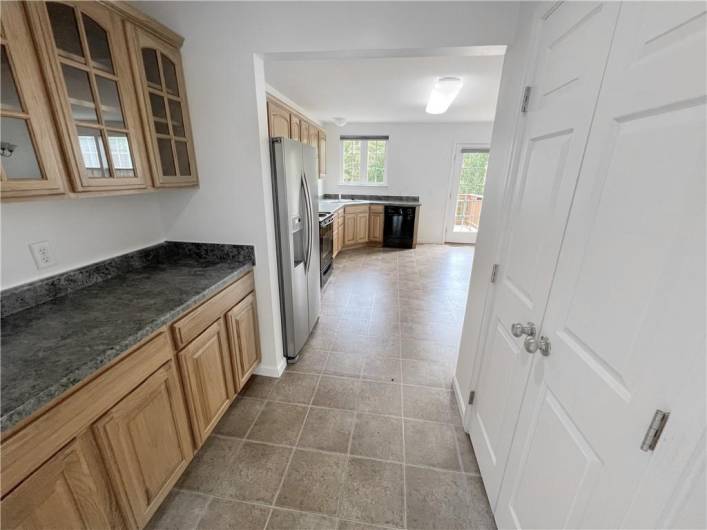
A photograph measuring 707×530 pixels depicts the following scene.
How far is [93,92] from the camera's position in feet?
3.92

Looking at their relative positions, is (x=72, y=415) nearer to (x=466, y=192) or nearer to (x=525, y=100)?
(x=525, y=100)

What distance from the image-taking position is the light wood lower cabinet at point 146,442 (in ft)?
3.31

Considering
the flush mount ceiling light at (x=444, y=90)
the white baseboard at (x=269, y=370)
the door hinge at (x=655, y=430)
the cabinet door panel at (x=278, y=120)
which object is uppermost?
the flush mount ceiling light at (x=444, y=90)

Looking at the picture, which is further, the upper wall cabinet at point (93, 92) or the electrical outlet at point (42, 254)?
the electrical outlet at point (42, 254)

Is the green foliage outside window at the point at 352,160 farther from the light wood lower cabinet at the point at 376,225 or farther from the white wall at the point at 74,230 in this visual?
the white wall at the point at 74,230

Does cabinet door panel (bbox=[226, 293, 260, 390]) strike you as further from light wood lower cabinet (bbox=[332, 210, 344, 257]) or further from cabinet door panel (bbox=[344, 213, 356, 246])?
cabinet door panel (bbox=[344, 213, 356, 246])

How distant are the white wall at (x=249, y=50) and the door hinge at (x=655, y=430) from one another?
5.38 feet

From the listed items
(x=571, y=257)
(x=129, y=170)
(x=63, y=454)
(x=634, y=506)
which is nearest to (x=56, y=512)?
(x=63, y=454)

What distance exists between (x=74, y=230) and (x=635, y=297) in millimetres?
2209

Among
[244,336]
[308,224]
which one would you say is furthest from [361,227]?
[244,336]

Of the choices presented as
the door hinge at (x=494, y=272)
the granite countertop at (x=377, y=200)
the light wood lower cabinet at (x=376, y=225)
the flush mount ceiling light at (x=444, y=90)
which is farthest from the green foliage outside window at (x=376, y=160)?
the door hinge at (x=494, y=272)

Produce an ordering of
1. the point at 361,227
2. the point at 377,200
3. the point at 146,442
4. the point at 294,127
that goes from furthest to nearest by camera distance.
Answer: the point at 377,200
the point at 361,227
the point at 294,127
the point at 146,442

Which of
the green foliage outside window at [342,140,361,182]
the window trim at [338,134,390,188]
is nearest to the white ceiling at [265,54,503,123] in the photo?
the window trim at [338,134,390,188]

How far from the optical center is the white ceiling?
242 cm
